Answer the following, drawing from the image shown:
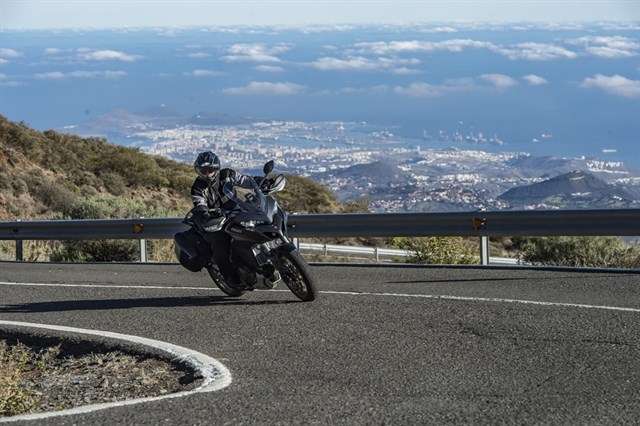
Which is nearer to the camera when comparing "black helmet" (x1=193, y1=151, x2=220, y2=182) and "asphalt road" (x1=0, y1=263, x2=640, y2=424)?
"asphalt road" (x1=0, y1=263, x2=640, y2=424)

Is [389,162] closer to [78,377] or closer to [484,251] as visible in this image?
[484,251]

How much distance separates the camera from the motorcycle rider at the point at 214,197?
10.3 metres

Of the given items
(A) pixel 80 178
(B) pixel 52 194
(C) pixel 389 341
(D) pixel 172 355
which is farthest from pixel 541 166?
(D) pixel 172 355

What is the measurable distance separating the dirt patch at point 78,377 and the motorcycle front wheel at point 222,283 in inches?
75.6

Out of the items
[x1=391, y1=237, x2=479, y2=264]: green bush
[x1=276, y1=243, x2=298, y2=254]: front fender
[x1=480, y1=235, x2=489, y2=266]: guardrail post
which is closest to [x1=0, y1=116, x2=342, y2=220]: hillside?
[x1=391, y1=237, x2=479, y2=264]: green bush

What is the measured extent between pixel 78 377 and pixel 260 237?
98.0 inches

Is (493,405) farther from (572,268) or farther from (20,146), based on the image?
(20,146)

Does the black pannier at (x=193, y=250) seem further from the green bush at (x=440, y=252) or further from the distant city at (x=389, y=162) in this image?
the distant city at (x=389, y=162)

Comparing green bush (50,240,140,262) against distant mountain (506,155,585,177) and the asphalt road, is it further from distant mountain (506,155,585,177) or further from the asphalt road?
distant mountain (506,155,585,177)

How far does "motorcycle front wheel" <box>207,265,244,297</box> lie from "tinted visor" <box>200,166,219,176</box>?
39.1 inches

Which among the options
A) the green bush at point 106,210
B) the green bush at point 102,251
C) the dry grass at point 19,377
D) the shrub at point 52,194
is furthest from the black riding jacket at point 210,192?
the shrub at point 52,194

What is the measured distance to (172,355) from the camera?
831cm

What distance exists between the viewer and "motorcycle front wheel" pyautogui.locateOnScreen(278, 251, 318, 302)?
32.7ft

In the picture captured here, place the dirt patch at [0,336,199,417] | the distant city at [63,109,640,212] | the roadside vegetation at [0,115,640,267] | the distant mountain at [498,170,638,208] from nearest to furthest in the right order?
the dirt patch at [0,336,199,417] → the roadside vegetation at [0,115,640,267] → the distant mountain at [498,170,638,208] → the distant city at [63,109,640,212]
